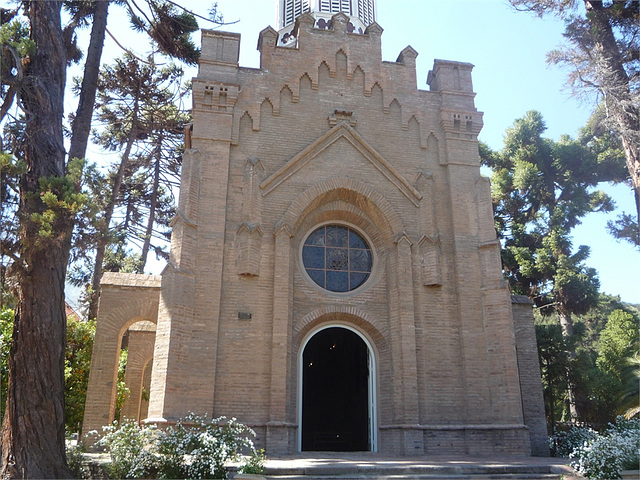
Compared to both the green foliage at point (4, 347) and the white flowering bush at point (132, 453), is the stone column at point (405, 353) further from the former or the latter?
the green foliage at point (4, 347)

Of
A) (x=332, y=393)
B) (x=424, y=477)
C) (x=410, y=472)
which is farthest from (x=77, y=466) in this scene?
(x=332, y=393)

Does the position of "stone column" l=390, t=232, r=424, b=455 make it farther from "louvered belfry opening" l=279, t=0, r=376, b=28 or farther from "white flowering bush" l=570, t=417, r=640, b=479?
"louvered belfry opening" l=279, t=0, r=376, b=28

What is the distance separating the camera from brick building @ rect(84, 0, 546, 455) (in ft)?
41.3

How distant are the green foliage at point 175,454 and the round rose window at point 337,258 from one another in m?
5.14

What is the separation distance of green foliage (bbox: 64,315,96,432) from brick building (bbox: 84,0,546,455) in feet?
5.10

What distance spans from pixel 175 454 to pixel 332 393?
8.93 meters

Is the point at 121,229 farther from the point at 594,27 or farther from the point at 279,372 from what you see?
the point at 594,27

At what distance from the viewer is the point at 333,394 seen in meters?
17.7

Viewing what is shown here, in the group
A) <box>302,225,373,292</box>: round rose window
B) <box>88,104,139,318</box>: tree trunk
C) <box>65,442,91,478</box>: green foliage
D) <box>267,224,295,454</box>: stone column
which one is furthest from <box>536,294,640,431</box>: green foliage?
<box>88,104,139,318</box>: tree trunk

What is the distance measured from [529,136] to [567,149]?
190cm

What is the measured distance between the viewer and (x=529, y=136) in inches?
1077

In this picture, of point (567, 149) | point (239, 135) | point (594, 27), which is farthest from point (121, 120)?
point (567, 149)

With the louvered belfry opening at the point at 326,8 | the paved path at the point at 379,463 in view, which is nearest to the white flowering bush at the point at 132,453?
the paved path at the point at 379,463

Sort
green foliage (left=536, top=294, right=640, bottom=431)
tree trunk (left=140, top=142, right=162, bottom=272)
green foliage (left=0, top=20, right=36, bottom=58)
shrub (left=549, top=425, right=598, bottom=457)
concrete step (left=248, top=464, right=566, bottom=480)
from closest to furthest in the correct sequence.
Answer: concrete step (left=248, top=464, right=566, bottom=480), green foliage (left=0, top=20, right=36, bottom=58), shrub (left=549, top=425, right=598, bottom=457), green foliage (left=536, top=294, right=640, bottom=431), tree trunk (left=140, top=142, right=162, bottom=272)
